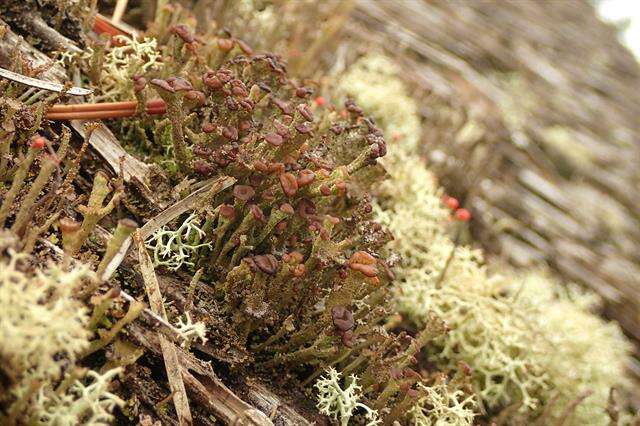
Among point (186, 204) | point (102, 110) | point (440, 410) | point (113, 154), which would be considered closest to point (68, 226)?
point (186, 204)

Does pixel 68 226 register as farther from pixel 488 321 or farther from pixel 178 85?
pixel 488 321

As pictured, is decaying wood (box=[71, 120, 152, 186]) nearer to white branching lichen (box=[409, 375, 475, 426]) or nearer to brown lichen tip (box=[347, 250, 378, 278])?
brown lichen tip (box=[347, 250, 378, 278])

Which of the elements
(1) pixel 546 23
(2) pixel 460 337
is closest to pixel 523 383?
(2) pixel 460 337

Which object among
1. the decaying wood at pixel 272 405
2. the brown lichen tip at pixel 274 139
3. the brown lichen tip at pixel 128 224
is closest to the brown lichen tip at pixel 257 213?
the brown lichen tip at pixel 274 139

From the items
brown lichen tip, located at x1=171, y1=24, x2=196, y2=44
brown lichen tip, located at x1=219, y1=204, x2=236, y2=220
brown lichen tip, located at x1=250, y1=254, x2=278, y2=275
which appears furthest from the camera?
brown lichen tip, located at x1=171, y1=24, x2=196, y2=44

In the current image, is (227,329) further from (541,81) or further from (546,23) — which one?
(546,23)

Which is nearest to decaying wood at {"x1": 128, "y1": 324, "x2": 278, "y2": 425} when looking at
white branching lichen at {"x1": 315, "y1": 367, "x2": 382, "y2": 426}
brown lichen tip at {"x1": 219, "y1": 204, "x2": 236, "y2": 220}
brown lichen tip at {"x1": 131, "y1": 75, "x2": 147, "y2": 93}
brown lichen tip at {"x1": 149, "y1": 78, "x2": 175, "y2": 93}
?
A: white branching lichen at {"x1": 315, "y1": 367, "x2": 382, "y2": 426}
